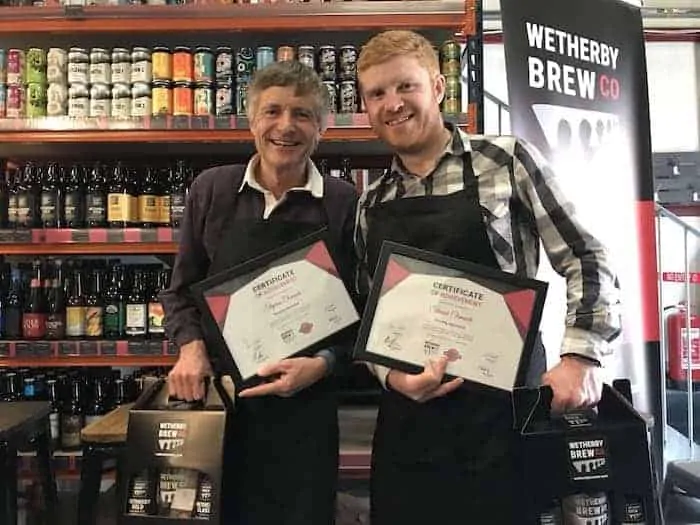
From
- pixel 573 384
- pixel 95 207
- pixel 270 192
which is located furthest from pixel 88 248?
pixel 573 384

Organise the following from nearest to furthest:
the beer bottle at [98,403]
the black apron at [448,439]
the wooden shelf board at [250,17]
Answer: the black apron at [448,439], the wooden shelf board at [250,17], the beer bottle at [98,403]

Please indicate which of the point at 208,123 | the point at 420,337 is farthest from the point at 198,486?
the point at 208,123

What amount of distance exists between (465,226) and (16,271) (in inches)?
97.1

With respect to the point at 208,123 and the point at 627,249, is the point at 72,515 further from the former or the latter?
the point at 627,249

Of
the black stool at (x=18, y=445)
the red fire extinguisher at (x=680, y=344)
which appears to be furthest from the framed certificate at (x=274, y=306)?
the red fire extinguisher at (x=680, y=344)

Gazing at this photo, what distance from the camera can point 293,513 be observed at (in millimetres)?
1590

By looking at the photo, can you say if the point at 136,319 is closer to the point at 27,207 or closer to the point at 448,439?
the point at 27,207

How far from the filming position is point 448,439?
4.72ft

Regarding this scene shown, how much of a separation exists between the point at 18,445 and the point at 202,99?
1.44 meters

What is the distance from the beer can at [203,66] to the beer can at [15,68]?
0.74 meters

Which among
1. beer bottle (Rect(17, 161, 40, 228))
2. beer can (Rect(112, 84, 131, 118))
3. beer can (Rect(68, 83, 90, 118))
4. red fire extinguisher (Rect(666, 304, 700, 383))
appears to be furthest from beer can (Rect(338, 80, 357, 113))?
red fire extinguisher (Rect(666, 304, 700, 383))

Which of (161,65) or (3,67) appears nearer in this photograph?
(161,65)

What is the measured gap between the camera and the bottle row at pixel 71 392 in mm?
2975

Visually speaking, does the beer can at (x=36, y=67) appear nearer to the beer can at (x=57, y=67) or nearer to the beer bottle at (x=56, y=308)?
the beer can at (x=57, y=67)
